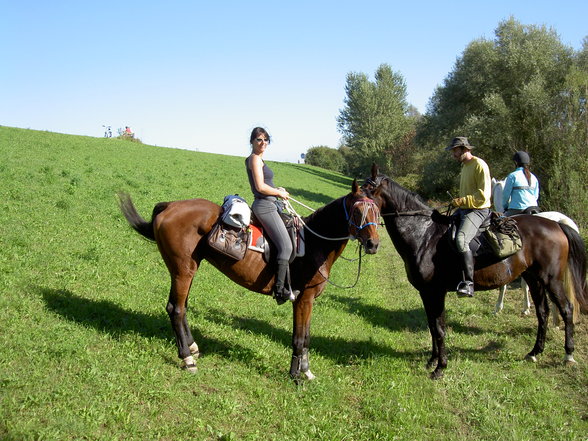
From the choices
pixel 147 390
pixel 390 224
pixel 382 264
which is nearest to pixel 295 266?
pixel 390 224

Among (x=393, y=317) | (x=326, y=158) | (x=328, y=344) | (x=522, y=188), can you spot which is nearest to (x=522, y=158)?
(x=522, y=188)

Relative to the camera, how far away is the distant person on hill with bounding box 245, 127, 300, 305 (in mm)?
5309

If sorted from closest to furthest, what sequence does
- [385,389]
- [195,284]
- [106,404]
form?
[106,404], [385,389], [195,284]

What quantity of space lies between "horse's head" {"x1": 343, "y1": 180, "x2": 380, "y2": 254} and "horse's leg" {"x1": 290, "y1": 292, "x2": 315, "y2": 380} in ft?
3.56

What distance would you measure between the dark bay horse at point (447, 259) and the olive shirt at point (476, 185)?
1.58 feet

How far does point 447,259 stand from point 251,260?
2.97 meters

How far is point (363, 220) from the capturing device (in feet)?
16.8

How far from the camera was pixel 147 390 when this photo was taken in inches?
181

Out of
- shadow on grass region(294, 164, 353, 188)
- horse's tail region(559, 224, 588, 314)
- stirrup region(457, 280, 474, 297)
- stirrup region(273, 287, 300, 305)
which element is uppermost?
shadow on grass region(294, 164, 353, 188)

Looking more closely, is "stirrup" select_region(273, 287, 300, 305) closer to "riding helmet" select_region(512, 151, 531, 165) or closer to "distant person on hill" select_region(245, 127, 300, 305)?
"distant person on hill" select_region(245, 127, 300, 305)

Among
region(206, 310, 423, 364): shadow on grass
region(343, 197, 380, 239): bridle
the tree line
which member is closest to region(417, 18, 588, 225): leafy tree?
the tree line

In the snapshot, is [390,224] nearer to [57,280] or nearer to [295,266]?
[295,266]

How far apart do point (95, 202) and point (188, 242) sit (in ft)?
26.5

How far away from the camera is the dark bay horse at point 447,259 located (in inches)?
242
